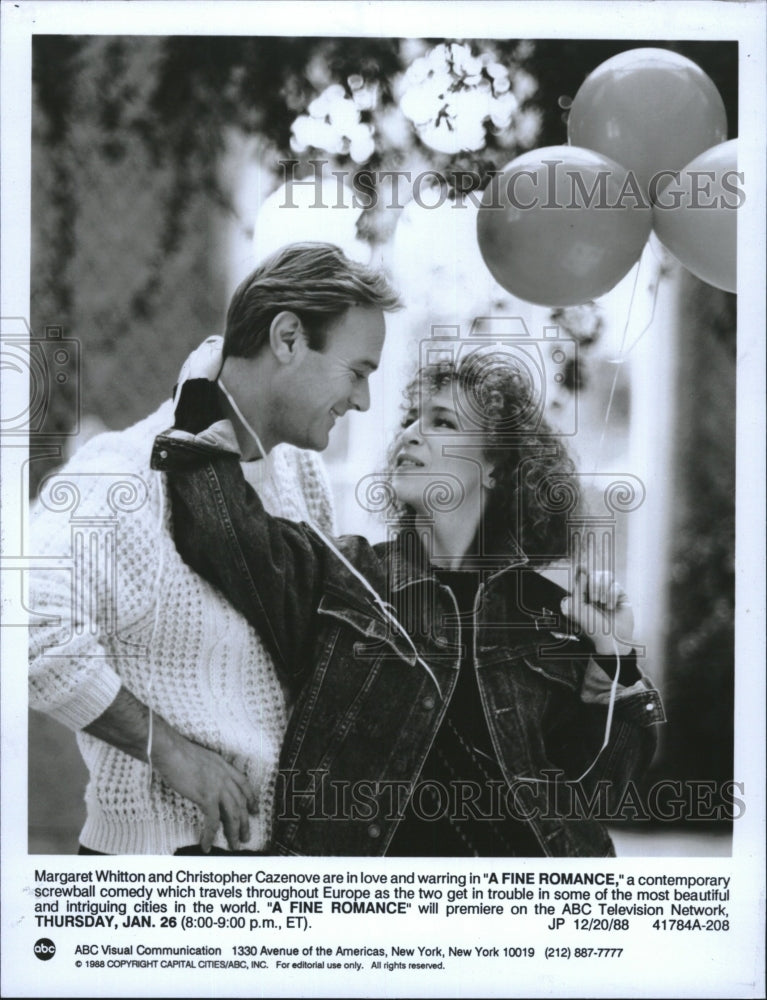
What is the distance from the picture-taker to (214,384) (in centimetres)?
379

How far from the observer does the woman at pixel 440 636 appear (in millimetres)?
3762

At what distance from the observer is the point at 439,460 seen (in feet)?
12.5

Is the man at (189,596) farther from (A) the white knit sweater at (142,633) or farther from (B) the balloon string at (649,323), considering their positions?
(B) the balloon string at (649,323)

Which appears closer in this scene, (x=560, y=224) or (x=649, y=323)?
(x=560, y=224)

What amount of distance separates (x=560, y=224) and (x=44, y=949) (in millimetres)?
2636

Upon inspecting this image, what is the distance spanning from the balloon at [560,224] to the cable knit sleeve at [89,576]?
122 cm

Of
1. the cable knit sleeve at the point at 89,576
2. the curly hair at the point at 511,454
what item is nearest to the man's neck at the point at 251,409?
the cable knit sleeve at the point at 89,576

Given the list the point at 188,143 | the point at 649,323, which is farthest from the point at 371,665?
the point at 188,143

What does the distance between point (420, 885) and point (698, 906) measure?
33.1 inches

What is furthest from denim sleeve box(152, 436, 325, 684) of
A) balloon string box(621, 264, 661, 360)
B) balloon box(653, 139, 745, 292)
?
balloon box(653, 139, 745, 292)

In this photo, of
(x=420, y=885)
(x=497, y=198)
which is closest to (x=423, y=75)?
(x=497, y=198)

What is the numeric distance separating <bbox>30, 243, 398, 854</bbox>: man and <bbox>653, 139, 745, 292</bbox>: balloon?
85cm

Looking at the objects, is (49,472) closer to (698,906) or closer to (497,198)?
(497,198)

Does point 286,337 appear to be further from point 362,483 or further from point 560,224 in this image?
point 560,224
